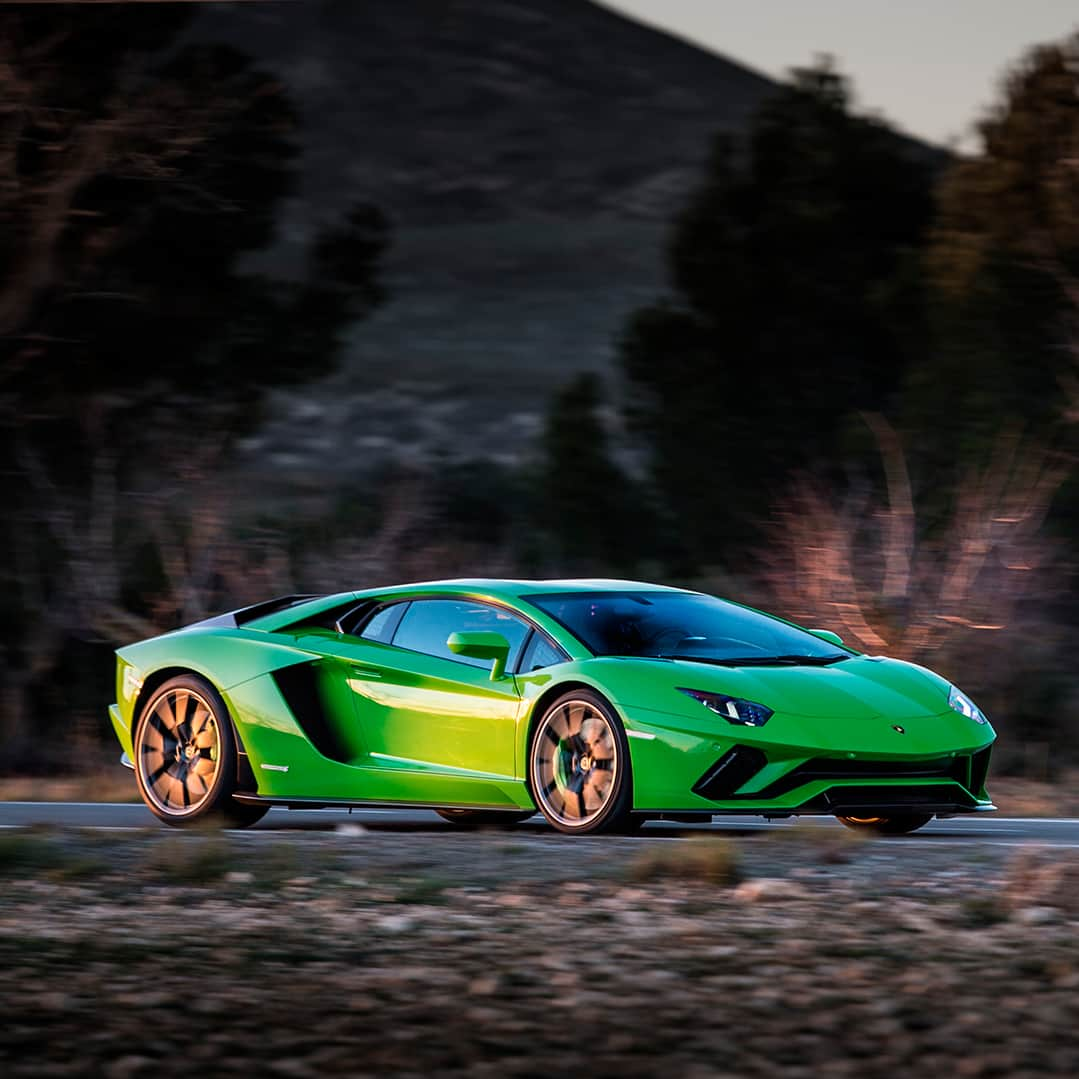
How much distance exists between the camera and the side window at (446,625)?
10891mm

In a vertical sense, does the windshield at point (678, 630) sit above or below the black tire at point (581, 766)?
Answer: above

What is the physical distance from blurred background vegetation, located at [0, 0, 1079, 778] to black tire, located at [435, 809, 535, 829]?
6.50 meters

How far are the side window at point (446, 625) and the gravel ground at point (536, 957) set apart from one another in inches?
41.2

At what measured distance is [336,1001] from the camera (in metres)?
6.12

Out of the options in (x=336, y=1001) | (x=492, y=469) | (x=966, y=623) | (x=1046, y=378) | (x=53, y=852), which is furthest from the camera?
(x=492, y=469)

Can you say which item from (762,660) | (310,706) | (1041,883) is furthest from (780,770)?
(310,706)

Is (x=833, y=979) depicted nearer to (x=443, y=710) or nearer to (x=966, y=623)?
(x=443, y=710)

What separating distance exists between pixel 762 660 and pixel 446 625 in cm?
153

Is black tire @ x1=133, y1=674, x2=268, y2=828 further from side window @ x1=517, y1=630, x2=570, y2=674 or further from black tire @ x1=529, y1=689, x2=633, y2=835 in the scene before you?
black tire @ x1=529, y1=689, x2=633, y2=835

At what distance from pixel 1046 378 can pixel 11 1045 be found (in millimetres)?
23726

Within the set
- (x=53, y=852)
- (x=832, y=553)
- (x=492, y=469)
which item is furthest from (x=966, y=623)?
(x=492, y=469)

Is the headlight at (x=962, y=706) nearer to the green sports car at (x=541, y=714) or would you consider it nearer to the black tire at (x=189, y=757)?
the green sports car at (x=541, y=714)

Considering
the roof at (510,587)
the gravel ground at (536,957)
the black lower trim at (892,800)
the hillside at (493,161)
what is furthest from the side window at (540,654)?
the hillside at (493,161)

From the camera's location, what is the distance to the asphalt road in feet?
35.6
